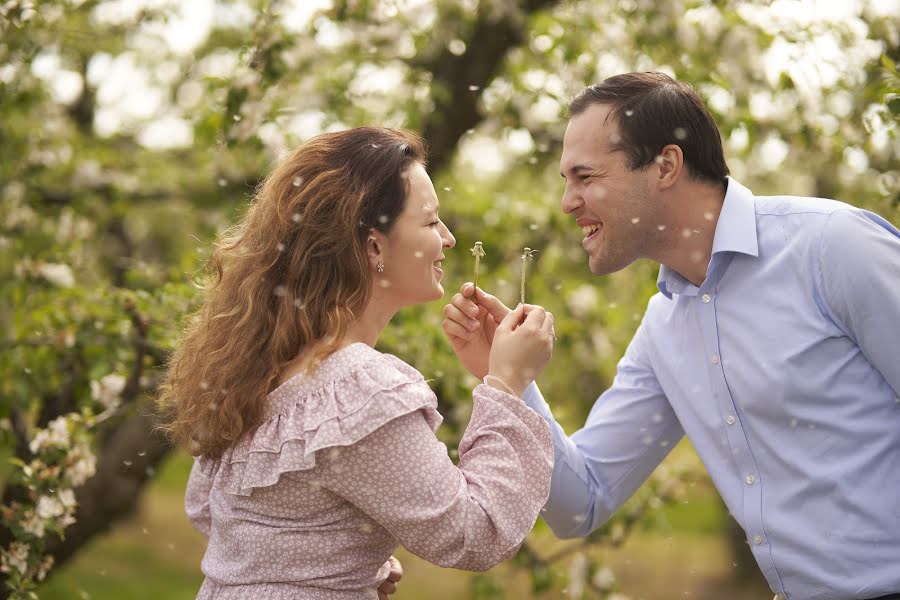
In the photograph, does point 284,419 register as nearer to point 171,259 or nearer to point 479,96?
point 479,96

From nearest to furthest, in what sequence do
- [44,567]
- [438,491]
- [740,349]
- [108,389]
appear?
[438,491]
[740,349]
[44,567]
[108,389]

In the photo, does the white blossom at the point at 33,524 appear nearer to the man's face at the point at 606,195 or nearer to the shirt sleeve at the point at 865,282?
the man's face at the point at 606,195

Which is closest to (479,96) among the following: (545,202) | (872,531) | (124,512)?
(545,202)

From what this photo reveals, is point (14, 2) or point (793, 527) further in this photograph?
point (14, 2)

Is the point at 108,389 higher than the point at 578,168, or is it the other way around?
the point at 578,168

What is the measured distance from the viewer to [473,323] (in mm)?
2768

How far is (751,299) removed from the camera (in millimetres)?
2758

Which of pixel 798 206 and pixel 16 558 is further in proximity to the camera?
pixel 16 558

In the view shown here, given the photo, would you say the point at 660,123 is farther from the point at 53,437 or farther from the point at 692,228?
the point at 53,437

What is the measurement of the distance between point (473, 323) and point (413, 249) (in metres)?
0.39

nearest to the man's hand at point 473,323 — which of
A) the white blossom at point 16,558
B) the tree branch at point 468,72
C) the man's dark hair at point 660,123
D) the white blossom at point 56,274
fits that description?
the man's dark hair at point 660,123

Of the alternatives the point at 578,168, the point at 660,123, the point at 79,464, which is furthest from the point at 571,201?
the point at 79,464

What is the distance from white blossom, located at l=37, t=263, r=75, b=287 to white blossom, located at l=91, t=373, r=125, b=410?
2.49 ft

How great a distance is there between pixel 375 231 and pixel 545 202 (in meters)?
3.42
